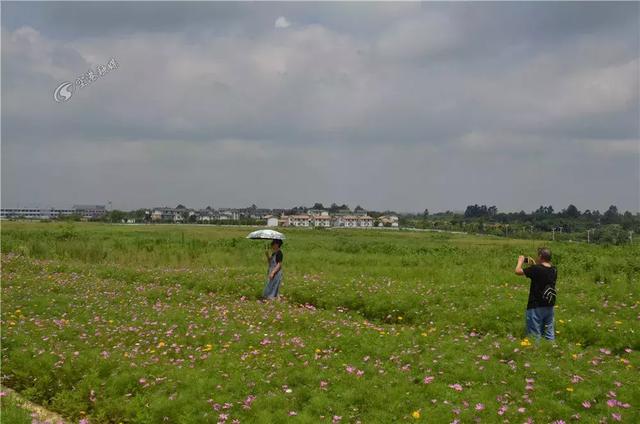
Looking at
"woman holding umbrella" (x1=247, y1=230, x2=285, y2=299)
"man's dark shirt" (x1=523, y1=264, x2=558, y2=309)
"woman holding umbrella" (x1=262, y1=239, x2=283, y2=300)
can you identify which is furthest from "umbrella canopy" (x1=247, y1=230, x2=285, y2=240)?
"man's dark shirt" (x1=523, y1=264, x2=558, y2=309)

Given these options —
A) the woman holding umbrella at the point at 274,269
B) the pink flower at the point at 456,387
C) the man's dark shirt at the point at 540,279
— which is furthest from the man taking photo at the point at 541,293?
the woman holding umbrella at the point at 274,269

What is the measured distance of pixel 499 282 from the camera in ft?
72.5

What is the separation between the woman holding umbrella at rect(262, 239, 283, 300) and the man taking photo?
7561 mm

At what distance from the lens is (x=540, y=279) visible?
1132cm

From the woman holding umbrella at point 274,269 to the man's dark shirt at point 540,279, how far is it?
7.70m

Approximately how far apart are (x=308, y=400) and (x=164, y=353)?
404 cm

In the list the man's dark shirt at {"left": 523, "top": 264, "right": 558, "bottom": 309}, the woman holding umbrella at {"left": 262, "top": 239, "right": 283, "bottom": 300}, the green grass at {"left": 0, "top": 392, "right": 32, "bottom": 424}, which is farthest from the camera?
the woman holding umbrella at {"left": 262, "top": 239, "right": 283, "bottom": 300}

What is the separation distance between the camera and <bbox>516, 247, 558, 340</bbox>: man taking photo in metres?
11.3

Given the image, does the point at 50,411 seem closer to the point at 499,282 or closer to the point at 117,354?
the point at 117,354

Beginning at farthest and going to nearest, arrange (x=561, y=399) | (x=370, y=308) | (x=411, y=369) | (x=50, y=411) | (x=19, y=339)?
(x=370, y=308), (x=19, y=339), (x=411, y=369), (x=50, y=411), (x=561, y=399)

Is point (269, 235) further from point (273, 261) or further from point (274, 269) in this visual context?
point (274, 269)

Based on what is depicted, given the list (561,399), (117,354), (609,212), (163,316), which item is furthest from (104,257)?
(609,212)

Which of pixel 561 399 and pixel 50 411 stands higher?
pixel 561 399

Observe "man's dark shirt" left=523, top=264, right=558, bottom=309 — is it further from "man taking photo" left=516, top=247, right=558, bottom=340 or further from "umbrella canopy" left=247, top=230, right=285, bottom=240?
"umbrella canopy" left=247, top=230, right=285, bottom=240
